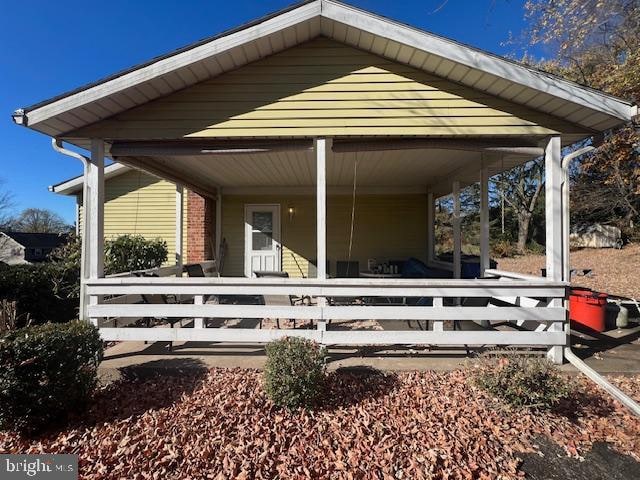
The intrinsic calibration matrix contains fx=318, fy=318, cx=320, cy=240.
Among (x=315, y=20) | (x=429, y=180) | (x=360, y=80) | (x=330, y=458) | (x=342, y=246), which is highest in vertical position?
(x=315, y=20)

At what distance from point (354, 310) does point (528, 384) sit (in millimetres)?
1791

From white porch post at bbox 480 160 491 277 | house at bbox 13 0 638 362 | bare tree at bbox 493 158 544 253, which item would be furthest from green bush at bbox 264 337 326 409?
bare tree at bbox 493 158 544 253

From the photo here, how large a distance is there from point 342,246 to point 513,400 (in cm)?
577

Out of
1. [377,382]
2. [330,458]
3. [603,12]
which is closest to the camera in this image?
[330,458]

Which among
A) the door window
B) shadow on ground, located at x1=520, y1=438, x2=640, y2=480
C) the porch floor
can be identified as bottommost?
shadow on ground, located at x1=520, y1=438, x2=640, y2=480

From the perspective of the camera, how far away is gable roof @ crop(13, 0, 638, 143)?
3.62m

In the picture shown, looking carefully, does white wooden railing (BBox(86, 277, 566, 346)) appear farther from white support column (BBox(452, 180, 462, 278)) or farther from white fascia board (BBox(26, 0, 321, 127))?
white support column (BBox(452, 180, 462, 278))

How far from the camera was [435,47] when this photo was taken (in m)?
3.67

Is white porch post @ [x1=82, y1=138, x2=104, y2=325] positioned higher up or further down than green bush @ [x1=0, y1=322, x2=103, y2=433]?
higher up

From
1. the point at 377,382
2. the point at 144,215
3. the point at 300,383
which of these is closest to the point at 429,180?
the point at 377,382

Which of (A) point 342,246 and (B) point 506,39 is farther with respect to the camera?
(A) point 342,246

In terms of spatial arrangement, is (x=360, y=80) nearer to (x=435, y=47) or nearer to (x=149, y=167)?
(x=435, y=47)

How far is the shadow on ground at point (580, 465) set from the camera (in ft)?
7.14

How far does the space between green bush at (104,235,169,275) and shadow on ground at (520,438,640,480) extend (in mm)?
7232
